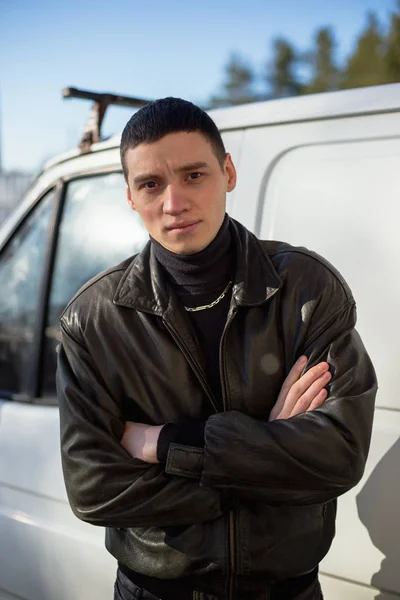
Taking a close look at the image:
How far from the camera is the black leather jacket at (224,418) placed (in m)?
1.44

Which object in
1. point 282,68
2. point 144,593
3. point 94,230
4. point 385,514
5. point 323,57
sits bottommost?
point 144,593

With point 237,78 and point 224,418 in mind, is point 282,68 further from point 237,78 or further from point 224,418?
point 224,418

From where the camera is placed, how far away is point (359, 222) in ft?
6.07

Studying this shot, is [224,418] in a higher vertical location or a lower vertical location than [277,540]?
higher

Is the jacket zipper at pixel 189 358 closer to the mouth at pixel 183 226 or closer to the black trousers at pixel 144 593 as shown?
the mouth at pixel 183 226

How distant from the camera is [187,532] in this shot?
1521 mm

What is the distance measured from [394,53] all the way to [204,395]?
3189cm

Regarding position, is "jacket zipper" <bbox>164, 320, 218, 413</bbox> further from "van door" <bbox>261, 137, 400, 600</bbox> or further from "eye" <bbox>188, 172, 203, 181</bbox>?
"van door" <bbox>261, 137, 400, 600</bbox>

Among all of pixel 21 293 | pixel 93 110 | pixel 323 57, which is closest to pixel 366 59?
pixel 323 57

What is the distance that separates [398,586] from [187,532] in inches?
21.7

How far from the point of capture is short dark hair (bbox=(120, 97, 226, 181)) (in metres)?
1.56

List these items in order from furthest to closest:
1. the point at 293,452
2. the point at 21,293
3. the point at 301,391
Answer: the point at 21,293
the point at 301,391
the point at 293,452

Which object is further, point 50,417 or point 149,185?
point 50,417

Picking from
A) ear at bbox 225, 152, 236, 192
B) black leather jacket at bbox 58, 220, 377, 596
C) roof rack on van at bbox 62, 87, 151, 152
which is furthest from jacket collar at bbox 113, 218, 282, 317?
roof rack on van at bbox 62, 87, 151, 152
